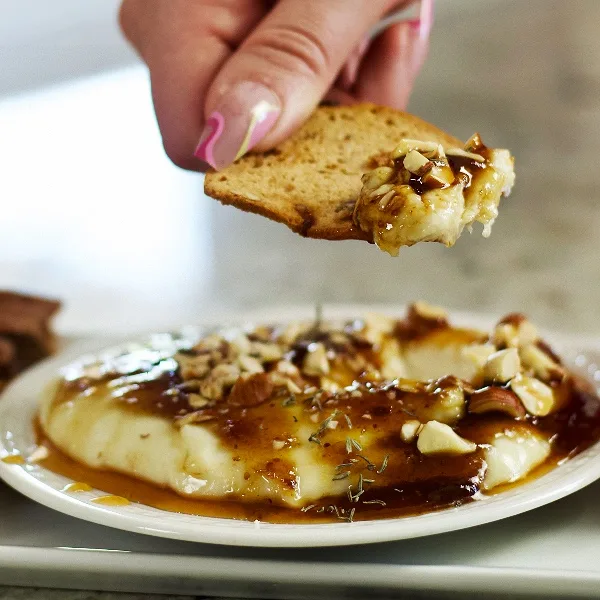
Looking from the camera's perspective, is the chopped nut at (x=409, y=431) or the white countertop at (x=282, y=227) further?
the white countertop at (x=282, y=227)

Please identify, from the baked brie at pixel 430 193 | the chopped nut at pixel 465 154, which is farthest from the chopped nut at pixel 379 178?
the chopped nut at pixel 465 154

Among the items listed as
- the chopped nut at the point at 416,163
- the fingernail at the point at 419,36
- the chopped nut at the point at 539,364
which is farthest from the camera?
the fingernail at the point at 419,36

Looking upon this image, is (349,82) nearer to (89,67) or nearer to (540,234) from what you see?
(540,234)

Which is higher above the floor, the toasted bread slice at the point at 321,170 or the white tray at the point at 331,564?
the toasted bread slice at the point at 321,170

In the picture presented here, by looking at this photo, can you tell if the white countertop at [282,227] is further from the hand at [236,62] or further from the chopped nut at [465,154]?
the chopped nut at [465,154]

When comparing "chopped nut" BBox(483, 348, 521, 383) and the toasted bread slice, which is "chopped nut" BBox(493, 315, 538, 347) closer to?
"chopped nut" BBox(483, 348, 521, 383)

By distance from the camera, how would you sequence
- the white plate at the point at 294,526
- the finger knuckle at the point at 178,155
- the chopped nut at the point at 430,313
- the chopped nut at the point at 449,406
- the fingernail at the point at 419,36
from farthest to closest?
the fingernail at the point at 419,36
the chopped nut at the point at 430,313
the finger knuckle at the point at 178,155
the chopped nut at the point at 449,406
the white plate at the point at 294,526

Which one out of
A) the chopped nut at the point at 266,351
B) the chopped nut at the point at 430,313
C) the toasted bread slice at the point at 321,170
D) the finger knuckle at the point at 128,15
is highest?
the finger knuckle at the point at 128,15
